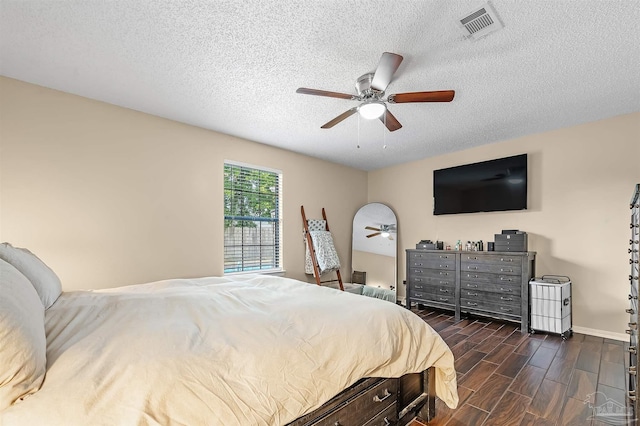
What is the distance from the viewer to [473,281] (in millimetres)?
3842

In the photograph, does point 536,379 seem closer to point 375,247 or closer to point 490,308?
point 490,308

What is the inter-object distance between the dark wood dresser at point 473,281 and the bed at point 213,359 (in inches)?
92.4

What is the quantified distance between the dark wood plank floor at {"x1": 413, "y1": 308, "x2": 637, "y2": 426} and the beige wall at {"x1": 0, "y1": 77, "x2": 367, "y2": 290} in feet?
9.48

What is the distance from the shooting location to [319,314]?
5.20ft

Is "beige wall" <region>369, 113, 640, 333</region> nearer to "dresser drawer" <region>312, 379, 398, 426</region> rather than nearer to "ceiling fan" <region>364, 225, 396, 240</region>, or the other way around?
"ceiling fan" <region>364, 225, 396, 240</region>

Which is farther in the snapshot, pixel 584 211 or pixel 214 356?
pixel 584 211

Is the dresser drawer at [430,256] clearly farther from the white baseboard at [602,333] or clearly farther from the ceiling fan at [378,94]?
the ceiling fan at [378,94]

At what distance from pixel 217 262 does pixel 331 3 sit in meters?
2.98

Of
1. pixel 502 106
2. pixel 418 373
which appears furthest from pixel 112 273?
pixel 502 106

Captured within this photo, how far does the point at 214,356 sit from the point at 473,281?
12.2ft

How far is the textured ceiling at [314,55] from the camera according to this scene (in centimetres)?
168

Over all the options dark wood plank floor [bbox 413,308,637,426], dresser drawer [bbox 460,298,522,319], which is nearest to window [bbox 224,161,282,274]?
dark wood plank floor [bbox 413,308,637,426]

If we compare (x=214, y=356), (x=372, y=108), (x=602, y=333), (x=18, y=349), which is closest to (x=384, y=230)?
(x=602, y=333)

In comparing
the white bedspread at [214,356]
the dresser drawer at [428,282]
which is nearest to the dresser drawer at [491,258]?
the dresser drawer at [428,282]
